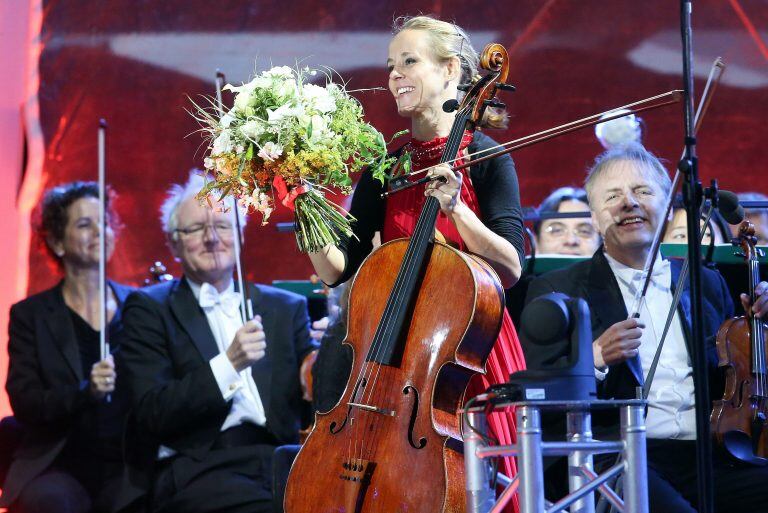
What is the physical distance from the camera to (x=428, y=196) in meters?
2.27

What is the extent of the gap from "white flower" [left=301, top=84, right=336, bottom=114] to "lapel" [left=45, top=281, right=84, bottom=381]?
81.8 inches

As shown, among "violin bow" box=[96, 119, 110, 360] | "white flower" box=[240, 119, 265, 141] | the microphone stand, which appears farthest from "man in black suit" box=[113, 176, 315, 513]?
the microphone stand

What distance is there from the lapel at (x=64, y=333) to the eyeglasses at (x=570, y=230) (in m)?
1.97

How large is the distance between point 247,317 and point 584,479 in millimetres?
1776

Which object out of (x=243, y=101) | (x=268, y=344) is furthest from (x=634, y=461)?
(x=268, y=344)

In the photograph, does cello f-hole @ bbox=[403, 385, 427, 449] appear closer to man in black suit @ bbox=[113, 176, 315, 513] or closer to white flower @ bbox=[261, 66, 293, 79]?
white flower @ bbox=[261, 66, 293, 79]

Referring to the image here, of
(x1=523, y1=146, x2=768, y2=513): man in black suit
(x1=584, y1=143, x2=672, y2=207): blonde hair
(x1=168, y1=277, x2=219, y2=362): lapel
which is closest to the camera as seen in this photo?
(x1=523, y1=146, x2=768, y2=513): man in black suit

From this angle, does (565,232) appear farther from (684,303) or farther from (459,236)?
(459,236)

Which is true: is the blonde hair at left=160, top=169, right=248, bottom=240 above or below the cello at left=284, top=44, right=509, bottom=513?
above

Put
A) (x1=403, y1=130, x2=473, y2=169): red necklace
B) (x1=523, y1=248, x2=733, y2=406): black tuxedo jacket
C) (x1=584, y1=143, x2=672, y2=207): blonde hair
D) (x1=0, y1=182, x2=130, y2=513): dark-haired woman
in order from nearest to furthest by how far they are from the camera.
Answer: (x1=403, y1=130, x2=473, y2=169): red necklace
(x1=523, y1=248, x2=733, y2=406): black tuxedo jacket
(x1=584, y1=143, x2=672, y2=207): blonde hair
(x1=0, y1=182, x2=130, y2=513): dark-haired woman

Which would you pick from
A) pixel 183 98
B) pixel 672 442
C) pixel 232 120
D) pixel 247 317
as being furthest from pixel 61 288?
pixel 672 442

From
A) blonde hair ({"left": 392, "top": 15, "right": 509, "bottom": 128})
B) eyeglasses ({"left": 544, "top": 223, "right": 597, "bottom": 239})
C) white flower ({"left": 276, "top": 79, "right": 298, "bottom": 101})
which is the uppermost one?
blonde hair ({"left": 392, "top": 15, "right": 509, "bottom": 128})

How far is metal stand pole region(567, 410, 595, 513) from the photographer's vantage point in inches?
82.0

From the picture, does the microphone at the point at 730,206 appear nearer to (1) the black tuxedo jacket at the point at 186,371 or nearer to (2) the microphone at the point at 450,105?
(2) the microphone at the point at 450,105
